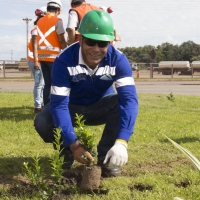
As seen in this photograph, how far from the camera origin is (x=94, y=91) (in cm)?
377

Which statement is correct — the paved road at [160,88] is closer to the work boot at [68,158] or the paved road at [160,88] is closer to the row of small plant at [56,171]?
the work boot at [68,158]

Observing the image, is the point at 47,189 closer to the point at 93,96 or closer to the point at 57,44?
the point at 93,96

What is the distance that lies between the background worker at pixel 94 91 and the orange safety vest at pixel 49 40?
2745 millimetres

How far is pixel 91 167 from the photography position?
10.4 feet

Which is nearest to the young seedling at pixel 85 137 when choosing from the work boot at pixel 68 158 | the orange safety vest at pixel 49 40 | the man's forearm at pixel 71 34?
the work boot at pixel 68 158

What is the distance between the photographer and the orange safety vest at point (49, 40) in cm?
653

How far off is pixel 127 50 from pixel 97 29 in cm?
7789

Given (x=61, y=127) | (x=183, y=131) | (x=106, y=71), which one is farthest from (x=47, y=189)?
(x=183, y=131)

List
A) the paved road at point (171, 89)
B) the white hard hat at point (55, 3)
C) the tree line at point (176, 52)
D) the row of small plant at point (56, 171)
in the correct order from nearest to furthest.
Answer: the row of small plant at point (56, 171) < the white hard hat at point (55, 3) < the paved road at point (171, 89) < the tree line at point (176, 52)

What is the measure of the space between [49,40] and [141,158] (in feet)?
10.1

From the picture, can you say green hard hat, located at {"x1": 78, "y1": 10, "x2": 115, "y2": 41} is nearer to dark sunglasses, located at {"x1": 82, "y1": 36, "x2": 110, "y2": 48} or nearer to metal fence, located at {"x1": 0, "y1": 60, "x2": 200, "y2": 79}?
dark sunglasses, located at {"x1": 82, "y1": 36, "x2": 110, "y2": 48}

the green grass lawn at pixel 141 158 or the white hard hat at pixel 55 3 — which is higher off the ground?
the white hard hat at pixel 55 3

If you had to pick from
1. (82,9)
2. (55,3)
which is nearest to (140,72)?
(55,3)

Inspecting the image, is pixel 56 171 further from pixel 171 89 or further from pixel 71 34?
pixel 171 89
